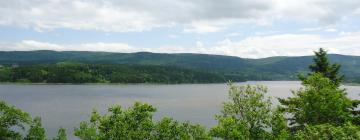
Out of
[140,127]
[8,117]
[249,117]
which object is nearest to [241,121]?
[249,117]

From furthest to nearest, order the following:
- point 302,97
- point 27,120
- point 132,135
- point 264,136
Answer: point 302,97 → point 27,120 → point 264,136 → point 132,135

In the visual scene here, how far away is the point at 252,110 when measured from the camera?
38781mm

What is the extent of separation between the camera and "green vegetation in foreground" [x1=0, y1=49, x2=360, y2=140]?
33.6 m

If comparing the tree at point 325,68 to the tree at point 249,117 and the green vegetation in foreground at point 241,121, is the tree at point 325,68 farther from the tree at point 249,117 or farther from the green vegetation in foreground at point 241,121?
the tree at point 249,117

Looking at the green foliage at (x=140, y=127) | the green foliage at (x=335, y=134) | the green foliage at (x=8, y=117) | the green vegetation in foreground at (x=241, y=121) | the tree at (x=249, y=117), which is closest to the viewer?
the green foliage at (x=335, y=134)

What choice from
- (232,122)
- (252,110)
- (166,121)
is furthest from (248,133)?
(166,121)

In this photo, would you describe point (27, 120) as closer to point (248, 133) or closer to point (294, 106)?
point (248, 133)

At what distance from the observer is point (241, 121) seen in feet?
120

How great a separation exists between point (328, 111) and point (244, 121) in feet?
34.2

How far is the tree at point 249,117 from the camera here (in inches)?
1345

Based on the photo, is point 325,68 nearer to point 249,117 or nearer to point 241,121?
point 249,117

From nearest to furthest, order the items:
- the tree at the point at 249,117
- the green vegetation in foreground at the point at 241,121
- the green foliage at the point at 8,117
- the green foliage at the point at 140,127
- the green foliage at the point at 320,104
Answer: the green vegetation in foreground at the point at 241,121 → the tree at the point at 249,117 → the green foliage at the point at 140,127 → the green foliage at the point at 8,117 → the green foliage at the point at 320,104

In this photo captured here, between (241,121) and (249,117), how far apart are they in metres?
2.16

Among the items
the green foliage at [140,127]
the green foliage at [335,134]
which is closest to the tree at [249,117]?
the green foliage at [140,127]
